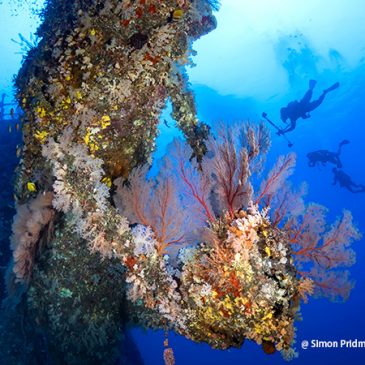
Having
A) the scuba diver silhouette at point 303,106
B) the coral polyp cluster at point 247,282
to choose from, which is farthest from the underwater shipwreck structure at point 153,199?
the scuba diver silhouette at point 303,106

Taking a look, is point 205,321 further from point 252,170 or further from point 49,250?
point 49,250

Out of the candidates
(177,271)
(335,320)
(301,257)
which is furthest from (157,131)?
(335,320)

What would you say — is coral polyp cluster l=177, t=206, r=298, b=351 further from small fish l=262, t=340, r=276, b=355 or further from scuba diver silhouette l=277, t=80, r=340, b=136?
scuba diver silhouette l=277, t=80, r=340, b=136

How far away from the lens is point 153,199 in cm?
373

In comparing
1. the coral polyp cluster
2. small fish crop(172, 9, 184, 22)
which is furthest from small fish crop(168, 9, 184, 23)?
the coral polyp cluster

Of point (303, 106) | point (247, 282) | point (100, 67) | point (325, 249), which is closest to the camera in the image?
point (247, 282)

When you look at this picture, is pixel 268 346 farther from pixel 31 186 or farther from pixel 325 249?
pixel 31 186

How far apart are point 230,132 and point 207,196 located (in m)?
0.80

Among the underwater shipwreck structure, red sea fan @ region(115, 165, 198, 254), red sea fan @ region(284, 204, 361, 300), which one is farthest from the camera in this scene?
red sea fan @ region(284, 204, 361, 300)

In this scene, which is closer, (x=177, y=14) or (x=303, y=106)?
(x=177, y=14)

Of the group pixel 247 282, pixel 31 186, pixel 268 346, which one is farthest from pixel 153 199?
pixel 268 346

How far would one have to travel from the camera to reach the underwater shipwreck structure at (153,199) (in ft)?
10.7

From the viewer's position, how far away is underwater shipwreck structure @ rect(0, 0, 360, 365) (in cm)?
325

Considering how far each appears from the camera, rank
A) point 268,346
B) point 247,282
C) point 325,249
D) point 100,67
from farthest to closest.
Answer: point 325,249 < point 100,67 < point 268,346 < point 247,282
